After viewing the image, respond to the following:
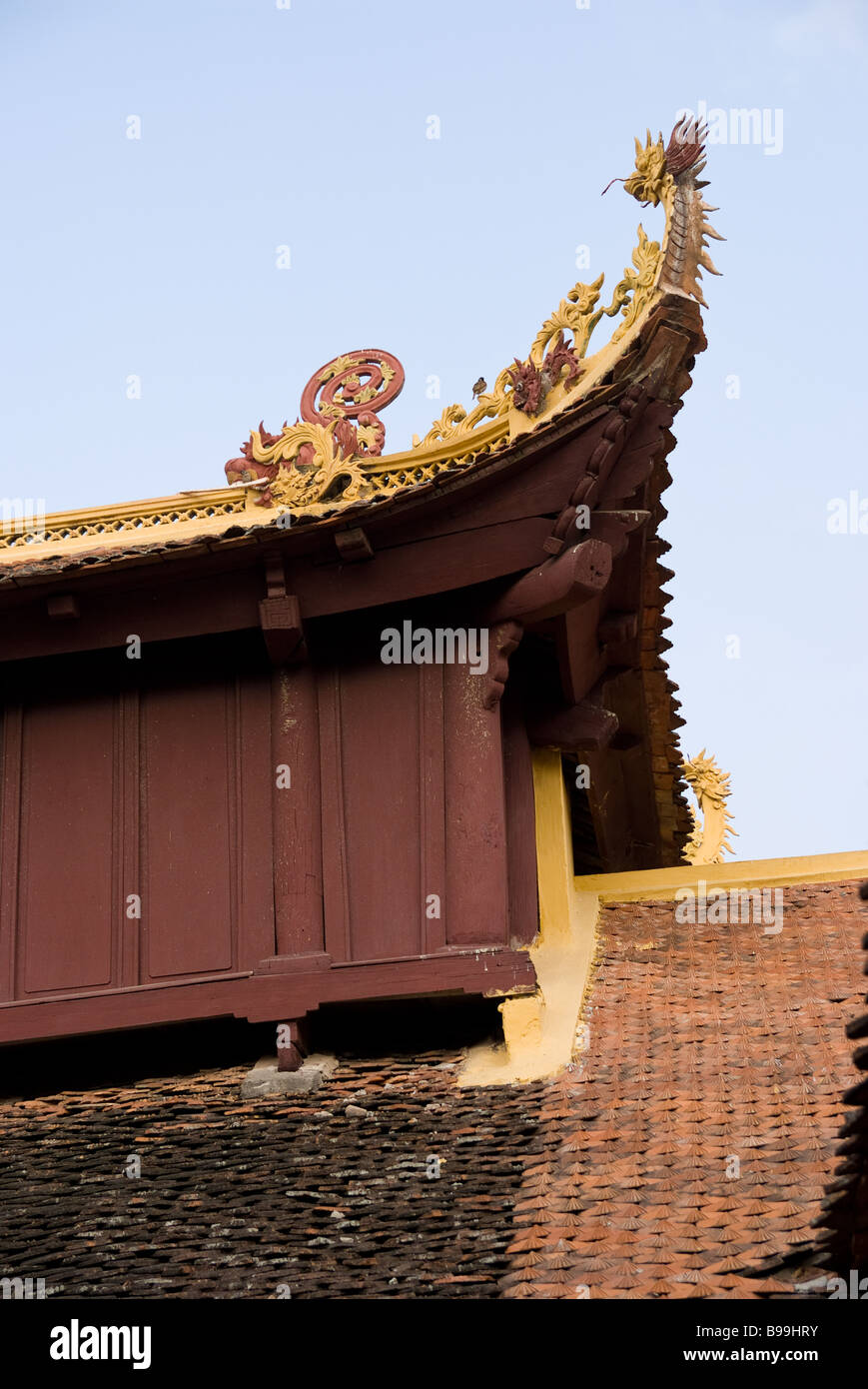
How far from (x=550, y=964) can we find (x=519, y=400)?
347 centimetres

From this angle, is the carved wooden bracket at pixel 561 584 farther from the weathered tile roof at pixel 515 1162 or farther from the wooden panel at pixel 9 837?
the wooden panel at pixel 9 837

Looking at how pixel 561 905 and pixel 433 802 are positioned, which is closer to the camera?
pixel 433 802

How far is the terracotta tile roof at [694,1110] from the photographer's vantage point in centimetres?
814

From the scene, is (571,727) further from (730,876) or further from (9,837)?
(9,837)

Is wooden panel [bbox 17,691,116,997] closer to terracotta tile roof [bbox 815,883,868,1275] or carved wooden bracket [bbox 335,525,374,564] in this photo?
carved wooden bracket [bbox 335,525,374,564]

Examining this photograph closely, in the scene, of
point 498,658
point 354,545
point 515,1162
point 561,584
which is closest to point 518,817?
point 498,658

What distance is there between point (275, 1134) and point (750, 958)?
3.38m

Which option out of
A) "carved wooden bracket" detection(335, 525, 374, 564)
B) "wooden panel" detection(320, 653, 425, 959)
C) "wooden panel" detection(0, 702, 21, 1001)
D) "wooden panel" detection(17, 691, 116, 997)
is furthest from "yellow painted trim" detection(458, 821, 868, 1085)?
"wooden panel" detection(0, 702, 21, 1001)

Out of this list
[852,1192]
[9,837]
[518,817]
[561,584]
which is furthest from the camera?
[518,817]

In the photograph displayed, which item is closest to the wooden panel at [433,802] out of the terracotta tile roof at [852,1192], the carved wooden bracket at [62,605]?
the carved wooden bracket at [62,605]

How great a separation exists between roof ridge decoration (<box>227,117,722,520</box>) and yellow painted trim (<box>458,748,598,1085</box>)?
84.9 inches

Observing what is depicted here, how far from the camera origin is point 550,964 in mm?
12430

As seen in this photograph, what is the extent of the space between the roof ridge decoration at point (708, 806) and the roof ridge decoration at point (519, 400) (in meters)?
4.56

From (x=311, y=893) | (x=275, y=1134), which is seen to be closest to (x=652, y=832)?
(x=311, y=893)
